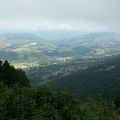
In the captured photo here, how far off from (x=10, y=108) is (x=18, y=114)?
2.42 m

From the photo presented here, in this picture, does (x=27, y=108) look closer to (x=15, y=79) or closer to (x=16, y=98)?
(x=16, y=98)

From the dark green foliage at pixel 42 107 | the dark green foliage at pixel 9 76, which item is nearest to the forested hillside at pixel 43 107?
the dark green foliage at pixel 42 107

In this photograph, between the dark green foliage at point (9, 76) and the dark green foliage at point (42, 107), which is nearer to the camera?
the dark green foliage at point (42, 107)

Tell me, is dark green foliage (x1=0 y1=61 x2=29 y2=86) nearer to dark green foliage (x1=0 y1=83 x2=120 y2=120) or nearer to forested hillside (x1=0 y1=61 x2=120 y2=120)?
forested hillside (x1=0 y1=61 x2=120 y2=120)

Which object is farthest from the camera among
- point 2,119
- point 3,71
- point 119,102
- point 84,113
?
point 119,102

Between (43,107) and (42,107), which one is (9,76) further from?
(43,107)

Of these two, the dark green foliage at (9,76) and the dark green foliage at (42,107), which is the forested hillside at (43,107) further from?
the dark green foliage at (9,76)

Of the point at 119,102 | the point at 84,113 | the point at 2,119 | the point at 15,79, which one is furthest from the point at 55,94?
the point at 119,102

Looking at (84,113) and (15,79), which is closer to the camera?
A: (84,113)

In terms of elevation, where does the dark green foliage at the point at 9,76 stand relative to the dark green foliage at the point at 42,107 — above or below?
above

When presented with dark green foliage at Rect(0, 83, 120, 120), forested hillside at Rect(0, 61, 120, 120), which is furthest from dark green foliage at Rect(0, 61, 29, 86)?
dark green foliage at Rect(0, 83, 120, 120)

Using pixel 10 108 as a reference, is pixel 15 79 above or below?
above

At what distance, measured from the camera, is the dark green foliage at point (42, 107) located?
237 ft

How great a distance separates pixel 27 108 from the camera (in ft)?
241
